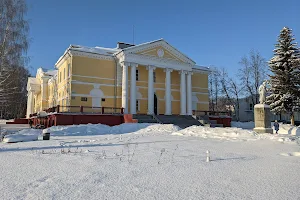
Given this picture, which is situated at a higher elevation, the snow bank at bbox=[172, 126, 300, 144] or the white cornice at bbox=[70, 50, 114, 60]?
the white cornice at bbox=[70, 50, 114, 60]

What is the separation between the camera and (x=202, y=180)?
5016 mm

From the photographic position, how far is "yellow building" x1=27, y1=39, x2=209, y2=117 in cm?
2556

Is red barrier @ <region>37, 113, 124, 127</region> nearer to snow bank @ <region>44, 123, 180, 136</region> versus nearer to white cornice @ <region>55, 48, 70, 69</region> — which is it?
snow bank @ <region>44, 123, 180, 136</region>

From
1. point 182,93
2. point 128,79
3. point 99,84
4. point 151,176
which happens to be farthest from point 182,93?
point 151,176

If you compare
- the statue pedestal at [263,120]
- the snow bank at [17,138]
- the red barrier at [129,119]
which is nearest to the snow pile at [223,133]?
the statue pedestal at [263,120]

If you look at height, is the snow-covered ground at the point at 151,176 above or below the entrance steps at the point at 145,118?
below

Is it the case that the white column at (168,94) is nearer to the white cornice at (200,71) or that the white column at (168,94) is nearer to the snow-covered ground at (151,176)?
the white cornice at (200,71)

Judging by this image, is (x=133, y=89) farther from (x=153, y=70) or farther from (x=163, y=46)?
(x=163, y=46)

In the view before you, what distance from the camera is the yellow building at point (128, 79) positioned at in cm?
2556

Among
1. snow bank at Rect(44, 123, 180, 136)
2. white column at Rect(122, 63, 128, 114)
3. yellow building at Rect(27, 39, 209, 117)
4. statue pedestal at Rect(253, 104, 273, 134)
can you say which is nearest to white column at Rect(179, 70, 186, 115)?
yellow building at Rect(27, 39, 209, 117)

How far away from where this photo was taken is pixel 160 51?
28609 millimetres

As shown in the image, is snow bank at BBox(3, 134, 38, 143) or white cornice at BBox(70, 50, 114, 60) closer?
snow bank at BBox(3, 134, 38, 143)

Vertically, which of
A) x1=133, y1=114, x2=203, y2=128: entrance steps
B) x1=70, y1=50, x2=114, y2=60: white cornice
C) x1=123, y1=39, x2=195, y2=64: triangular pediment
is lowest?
x1=133, y1=114, x2=203, y2=128: entrance steps

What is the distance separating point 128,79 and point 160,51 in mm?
5158
